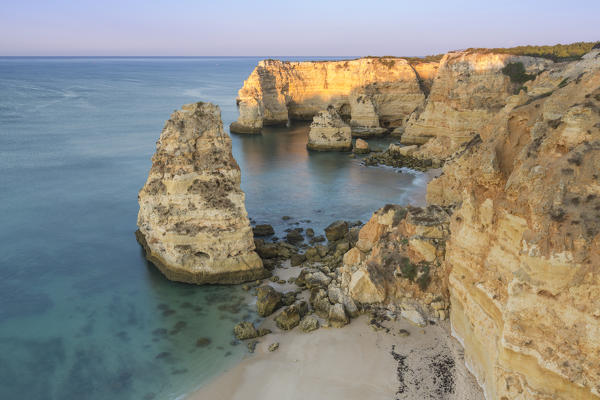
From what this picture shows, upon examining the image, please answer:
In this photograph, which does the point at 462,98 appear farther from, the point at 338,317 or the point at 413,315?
the point at 338,317

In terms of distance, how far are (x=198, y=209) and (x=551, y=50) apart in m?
50.3

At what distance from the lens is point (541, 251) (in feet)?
28.2

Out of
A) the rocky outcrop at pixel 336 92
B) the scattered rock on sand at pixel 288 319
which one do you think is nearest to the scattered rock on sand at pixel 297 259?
the scattered rock on sand at pixel 288 319

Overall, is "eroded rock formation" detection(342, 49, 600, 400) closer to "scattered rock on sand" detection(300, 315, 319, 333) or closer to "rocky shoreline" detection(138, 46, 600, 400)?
"rocky shoreline" detection(138, 46, 600, 400)

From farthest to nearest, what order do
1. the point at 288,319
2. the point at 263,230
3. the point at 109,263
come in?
the point at 263,230 < the point at 109,263 < the point at 288,319

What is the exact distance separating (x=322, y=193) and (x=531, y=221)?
25309 mm

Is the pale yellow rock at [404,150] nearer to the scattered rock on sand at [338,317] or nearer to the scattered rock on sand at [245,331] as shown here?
the scattered rock on sand at [338,317]

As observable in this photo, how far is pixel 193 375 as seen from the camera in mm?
13672

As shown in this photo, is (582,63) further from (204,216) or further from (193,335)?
(193,335)

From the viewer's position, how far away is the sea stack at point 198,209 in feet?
62.0

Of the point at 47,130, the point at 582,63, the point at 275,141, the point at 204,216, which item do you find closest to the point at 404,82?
the point at 275,141

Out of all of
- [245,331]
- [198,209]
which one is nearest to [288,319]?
[245,331]

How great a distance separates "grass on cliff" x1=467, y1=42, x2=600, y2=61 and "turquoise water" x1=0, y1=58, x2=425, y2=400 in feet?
74.5

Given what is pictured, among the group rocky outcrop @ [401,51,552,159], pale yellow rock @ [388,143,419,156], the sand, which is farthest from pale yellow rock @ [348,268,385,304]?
pale yellow rock @ [388,143,419,156]
